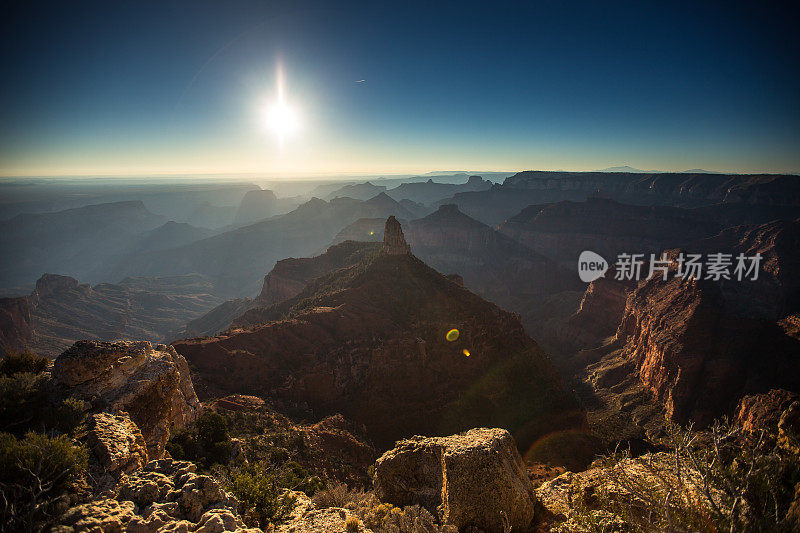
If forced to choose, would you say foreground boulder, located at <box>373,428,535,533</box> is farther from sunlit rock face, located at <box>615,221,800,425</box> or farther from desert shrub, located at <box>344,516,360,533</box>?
sunlit rock face, located at <box>615,221,800,425</box>

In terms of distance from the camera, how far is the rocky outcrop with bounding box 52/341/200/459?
610 inches

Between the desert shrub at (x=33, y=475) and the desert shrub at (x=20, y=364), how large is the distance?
892 cm

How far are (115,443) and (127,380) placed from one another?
617 cm

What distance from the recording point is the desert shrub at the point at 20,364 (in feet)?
53.9

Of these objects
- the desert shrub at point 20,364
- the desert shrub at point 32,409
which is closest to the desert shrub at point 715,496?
the desert shrub at point 32,409

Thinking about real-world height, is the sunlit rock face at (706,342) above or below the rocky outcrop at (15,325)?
above

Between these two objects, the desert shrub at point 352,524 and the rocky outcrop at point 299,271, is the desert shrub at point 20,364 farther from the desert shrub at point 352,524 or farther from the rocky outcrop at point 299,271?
the rocky outcrop at point 299,271

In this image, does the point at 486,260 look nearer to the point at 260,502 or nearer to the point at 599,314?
the point at 599,314

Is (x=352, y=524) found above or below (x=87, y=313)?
above

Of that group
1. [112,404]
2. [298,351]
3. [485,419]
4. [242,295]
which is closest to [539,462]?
[485,419]

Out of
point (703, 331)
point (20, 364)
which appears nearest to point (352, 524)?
point (20, 364)

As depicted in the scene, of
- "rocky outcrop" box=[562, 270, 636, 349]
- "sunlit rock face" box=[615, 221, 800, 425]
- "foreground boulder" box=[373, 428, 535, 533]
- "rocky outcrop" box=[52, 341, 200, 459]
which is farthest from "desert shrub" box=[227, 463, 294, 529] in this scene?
"rocky outcrop" box=[562, 270, 636, 349]

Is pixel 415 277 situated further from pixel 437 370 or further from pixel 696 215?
pixel 696 215

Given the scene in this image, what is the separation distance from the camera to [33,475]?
841cm
